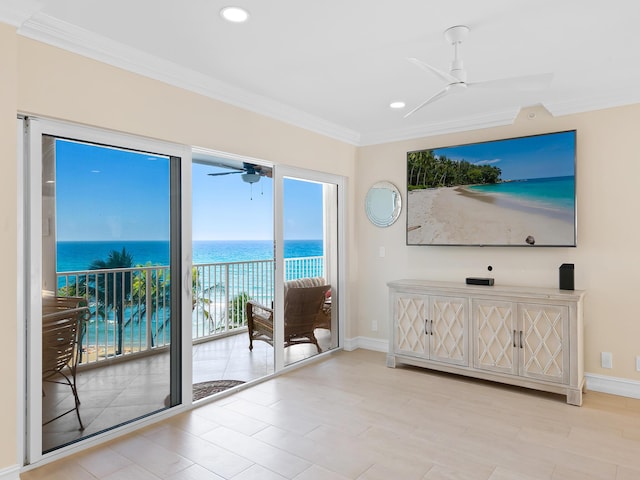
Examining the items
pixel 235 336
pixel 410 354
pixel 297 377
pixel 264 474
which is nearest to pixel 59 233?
pixel 264 474

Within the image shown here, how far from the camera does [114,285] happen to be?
110 inches

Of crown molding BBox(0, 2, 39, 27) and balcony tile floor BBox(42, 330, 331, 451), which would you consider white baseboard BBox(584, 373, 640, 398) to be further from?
crown molding BBox(0, 2, 39, 27)

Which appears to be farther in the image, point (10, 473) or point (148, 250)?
point (148, 250)

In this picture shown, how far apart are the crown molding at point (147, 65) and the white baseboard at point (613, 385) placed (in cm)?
354

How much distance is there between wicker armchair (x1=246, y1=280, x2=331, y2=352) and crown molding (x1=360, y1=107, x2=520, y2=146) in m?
1.85

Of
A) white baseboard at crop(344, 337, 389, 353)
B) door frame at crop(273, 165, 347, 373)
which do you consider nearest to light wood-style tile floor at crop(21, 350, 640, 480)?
door frame at crop(273, 165, 347, 373)

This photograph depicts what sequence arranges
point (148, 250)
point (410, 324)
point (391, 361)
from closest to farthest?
1. point (148, 250)
2. point (410, 324)
3. point (391, 361)

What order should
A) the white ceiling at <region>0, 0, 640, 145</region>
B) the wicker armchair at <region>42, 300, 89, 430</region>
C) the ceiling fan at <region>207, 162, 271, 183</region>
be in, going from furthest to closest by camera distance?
the ceiling fan at <region>207, 162, 271, 183</region> < the wicker armchair at <region>42, 300, 89, 430</region> < the white ceiling at <region>0, 0, 640, 145</region>

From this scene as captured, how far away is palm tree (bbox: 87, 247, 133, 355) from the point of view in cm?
270

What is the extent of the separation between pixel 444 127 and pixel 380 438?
124 inches

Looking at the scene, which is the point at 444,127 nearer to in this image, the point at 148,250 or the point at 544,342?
the point at 544,342

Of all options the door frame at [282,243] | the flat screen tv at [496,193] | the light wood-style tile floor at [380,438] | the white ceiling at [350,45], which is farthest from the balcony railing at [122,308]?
the flat screen tv at [496,193]

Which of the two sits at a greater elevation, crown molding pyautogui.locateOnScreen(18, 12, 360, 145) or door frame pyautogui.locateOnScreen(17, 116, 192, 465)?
crown molding pyautogui.locateOnScreen(18, 12, 360, 145)

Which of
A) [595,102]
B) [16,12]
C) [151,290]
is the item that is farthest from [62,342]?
[595,102]
